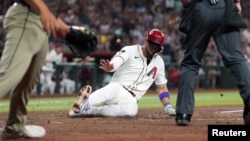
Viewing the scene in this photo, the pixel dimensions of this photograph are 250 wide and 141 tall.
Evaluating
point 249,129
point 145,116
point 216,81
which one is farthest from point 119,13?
point 249,129

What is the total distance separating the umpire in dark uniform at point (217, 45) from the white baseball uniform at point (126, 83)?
150cm

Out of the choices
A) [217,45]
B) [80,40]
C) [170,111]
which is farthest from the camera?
[170,111]

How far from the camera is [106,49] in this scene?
22938 mm

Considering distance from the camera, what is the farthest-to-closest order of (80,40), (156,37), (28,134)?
(156,37), (28,134), (80,40)

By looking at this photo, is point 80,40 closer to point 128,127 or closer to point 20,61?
point 20,61

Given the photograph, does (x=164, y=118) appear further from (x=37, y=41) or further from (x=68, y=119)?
(x=37, y=41)

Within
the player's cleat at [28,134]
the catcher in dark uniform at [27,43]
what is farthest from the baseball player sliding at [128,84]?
the catcher in dark uniform at [27,43]

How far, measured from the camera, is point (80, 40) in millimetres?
5551

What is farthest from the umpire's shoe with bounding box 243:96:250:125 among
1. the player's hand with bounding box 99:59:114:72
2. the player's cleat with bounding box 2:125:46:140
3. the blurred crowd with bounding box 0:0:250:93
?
the blurred crowd with bounding box 0:0:250:93

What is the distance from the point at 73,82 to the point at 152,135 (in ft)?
48.1

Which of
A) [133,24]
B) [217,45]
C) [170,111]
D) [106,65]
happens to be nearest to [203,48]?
[217,45]

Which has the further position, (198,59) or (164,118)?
(164,118)

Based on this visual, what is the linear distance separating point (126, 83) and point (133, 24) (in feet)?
51.7

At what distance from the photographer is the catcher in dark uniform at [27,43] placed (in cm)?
544
